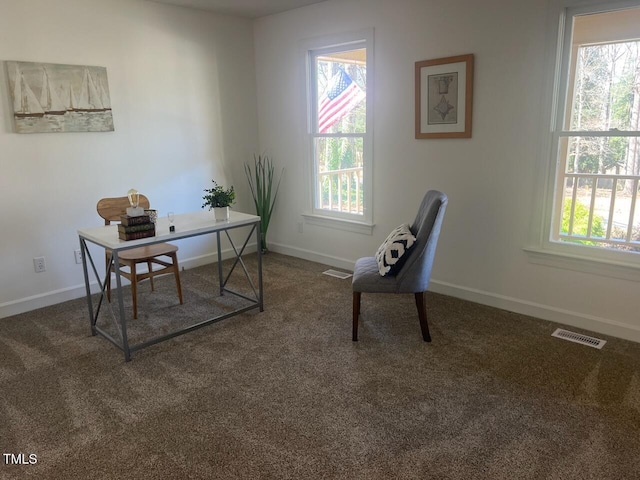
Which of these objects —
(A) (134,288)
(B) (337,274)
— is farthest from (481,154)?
(A) (134,288)

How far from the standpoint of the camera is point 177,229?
9.95ft

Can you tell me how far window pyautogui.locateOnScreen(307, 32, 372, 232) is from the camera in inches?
164

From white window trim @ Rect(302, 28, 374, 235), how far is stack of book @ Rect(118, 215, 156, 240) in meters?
2.07

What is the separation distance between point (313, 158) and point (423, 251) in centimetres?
218

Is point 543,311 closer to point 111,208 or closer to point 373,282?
point 373,282

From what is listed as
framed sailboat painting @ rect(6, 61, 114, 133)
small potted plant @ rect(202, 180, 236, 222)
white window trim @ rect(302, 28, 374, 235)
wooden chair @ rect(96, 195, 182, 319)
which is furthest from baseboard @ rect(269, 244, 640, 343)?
framed sailboat painting @ rect(6, 61, 114, 133)

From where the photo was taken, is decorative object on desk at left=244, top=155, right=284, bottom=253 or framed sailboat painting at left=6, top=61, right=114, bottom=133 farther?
decorative object on desk at left=244, top=155, right=284, bottom=253

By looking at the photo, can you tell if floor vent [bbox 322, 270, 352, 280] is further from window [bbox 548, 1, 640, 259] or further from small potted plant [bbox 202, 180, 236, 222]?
window [bbox 548, 1, 640, 259]

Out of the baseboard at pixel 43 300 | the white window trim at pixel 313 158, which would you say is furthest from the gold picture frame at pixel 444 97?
the baseboard at pixel 43 300

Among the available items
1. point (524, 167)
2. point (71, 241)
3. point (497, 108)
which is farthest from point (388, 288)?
point (71, 241)

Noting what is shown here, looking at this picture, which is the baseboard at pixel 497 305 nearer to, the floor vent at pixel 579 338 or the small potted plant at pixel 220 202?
the floor vent at pixel 579 338

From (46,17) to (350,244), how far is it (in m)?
3.12

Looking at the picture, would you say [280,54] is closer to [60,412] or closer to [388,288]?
[388,288]

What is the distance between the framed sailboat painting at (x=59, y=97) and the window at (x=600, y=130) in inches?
138
